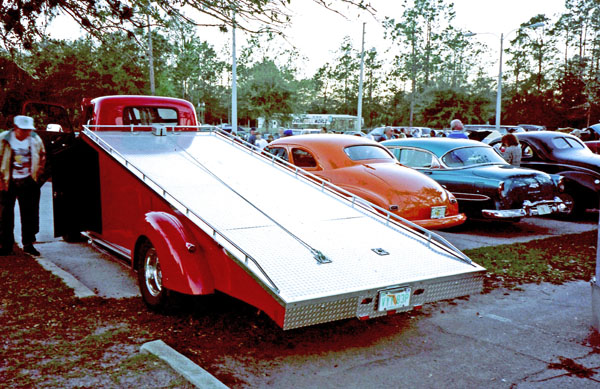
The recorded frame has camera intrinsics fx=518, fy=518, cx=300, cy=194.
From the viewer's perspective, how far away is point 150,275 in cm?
484

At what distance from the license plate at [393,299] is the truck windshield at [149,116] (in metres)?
4.76

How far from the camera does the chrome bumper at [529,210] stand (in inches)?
332

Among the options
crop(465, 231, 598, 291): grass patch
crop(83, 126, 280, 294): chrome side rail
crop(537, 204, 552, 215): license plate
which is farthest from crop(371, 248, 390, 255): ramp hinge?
crop(537, 204, 552, 215): license plate

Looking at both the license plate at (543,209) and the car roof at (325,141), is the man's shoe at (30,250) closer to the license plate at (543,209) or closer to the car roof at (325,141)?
the car roof at (325,141)

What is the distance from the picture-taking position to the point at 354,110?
69.5m

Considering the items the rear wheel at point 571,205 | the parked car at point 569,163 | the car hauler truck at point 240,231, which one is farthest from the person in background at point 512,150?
the car hauler truck at point 240,231

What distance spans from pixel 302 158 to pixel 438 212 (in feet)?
7.56

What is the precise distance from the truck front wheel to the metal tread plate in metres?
0.61

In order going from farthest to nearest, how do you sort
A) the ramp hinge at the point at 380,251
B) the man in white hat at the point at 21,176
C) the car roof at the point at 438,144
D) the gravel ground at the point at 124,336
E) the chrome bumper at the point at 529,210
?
the car roof at the point at 438,144
the chrome bumper at the point at 529,210
the man in white hat at the point at 21,176
the ramp hinge at the point at 380,251
the gravel ground at the point at 124,336

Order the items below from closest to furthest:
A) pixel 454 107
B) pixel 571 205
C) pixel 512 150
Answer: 1. pixel 571 205
2. pixel 512 150
3. pixel 454 107

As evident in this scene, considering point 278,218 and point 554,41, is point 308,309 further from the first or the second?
point 554,41

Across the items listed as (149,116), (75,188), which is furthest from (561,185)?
(75,188)

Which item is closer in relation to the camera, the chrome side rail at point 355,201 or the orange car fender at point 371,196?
the chrome side rail at point 355,201

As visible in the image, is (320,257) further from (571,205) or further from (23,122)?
(571,205)
